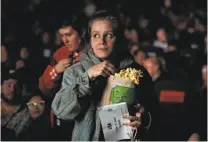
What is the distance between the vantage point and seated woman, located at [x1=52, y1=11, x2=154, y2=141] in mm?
1792

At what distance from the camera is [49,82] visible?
8.02ft

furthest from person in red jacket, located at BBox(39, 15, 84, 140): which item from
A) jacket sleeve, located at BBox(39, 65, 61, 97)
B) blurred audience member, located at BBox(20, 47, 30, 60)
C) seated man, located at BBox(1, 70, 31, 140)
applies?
blurred audience member, located at BBox(20, 47, 30, 60)

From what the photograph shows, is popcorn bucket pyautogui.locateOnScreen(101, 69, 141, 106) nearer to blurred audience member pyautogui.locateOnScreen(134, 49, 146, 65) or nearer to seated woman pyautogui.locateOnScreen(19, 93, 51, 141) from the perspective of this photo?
seated woman pyautogui.locateOnScreen(19, 93, 51, 141)

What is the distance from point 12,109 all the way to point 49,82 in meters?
0.71

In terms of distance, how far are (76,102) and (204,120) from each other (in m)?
1.68

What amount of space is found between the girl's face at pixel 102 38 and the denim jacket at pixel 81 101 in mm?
30

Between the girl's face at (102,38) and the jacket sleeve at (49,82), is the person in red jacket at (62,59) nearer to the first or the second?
the jacket sleeve at (49,82)

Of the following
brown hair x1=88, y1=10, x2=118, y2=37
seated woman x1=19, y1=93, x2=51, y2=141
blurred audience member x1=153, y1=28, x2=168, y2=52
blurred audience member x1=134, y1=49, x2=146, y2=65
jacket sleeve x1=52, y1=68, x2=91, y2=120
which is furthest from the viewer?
blurred audience member x1=153, y1=28, x2=168, y2=52

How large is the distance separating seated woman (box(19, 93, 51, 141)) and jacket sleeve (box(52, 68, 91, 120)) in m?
0.91

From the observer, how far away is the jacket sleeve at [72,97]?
1.78m

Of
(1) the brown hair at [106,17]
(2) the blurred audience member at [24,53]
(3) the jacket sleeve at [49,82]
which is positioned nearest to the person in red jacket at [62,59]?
(3) the jacket sleeve at [49,82]

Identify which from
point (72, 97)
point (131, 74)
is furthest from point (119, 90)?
point (72, 97)

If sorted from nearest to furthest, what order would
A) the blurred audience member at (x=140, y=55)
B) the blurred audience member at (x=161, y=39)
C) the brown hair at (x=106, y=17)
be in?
the brown hair at (x=106, y=17) < the blurred audience member at (x=140, y=55) < the blurred audience member at (x=161, y=39)

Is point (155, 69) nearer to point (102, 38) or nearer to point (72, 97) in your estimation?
point (102, 38)
